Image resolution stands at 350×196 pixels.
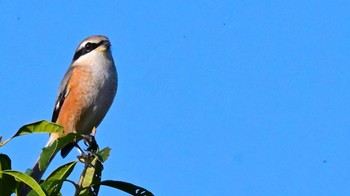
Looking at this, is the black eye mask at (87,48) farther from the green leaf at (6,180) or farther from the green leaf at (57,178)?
the green leaf at (6,180)

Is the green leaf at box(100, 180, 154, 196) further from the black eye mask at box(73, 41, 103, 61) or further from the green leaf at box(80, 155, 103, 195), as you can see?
the black eye mask at box(73, 41, 103, 61)

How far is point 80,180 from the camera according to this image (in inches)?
121

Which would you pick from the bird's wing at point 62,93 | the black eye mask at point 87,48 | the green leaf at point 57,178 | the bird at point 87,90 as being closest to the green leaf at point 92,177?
the green leaf at point 57,178

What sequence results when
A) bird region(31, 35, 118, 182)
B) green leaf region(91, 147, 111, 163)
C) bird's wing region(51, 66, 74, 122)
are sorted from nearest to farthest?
green leaf region(91, 147, 111, 163) → bird region(31, 35, 118, 182) → bird's wing region(51, 66, 74, 122)

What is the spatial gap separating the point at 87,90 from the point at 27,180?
3.85m

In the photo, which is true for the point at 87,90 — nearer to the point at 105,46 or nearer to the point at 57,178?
the point at 105,46

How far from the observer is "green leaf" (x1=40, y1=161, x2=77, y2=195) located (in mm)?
3042

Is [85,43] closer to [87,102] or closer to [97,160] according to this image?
[87,102]

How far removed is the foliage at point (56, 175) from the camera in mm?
2844

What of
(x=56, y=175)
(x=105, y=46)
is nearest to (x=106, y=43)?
(x=105, y=46)

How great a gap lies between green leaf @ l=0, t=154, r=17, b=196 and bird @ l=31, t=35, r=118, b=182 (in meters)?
3.30

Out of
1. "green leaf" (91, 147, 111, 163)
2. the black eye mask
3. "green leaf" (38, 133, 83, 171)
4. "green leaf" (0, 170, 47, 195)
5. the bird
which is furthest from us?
the black eye mask

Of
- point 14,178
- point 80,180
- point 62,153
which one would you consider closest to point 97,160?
point 80,180

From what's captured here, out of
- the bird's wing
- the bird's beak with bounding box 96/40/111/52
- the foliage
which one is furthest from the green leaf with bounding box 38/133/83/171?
the bird's beak with bounding box 96/40/111/52
